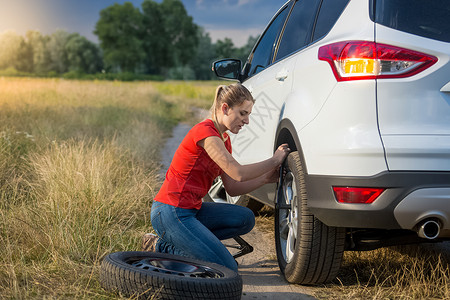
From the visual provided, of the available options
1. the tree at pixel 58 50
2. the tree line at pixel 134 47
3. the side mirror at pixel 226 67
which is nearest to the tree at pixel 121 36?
the tree line at pixel 134 47

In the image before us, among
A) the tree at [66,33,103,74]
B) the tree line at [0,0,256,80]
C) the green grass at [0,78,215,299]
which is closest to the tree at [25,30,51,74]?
the tree line at [0,0,256,80]

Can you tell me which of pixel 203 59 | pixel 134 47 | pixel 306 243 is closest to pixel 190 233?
pixel 306 243

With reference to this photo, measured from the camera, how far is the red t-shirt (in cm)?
321

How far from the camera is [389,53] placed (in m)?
2.51

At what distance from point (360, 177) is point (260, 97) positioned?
1.76 metres

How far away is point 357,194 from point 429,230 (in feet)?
1.30

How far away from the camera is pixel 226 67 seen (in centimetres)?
465

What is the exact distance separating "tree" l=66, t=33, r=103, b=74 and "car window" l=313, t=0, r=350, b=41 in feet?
305

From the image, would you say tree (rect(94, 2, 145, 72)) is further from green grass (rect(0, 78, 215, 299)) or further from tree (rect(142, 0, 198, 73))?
green grass (rect(0, 78, 215, 299))

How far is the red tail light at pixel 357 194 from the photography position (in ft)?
8.26

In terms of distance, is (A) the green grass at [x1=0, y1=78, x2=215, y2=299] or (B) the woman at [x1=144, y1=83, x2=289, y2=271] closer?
(A) the green grass at [x1=0, y1=78, x2=215, y2=299]

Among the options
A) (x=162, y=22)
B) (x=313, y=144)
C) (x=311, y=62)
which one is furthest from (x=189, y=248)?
(x=162, y=22)

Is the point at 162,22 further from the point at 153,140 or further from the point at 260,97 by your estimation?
the point at 260,97

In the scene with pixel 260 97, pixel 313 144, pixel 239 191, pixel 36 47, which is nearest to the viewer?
pixel 313 144
